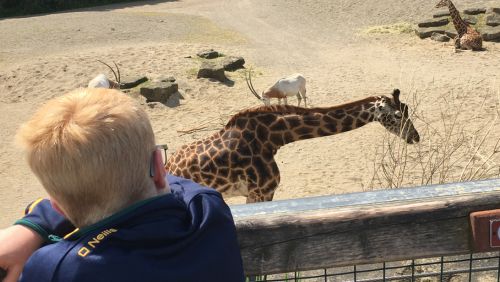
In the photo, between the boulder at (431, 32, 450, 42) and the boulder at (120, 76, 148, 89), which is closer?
the boulder at (120, 76, 148, 89)

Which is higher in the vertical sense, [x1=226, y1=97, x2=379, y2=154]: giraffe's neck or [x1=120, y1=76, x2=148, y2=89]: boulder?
[x1=226, y1=97, x2=379, y2=154]: giraffe's neck

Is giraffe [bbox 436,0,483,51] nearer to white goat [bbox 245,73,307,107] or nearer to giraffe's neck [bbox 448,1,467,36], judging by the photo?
giraffe's neck [bbox 448,1,467,36]

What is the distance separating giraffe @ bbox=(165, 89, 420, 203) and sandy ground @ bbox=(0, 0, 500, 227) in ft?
4.34

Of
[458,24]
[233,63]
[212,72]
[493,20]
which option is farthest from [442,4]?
[212,72]

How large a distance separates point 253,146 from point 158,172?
3.91m

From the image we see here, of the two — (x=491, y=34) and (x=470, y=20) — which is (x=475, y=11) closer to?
(x=470, y=20)

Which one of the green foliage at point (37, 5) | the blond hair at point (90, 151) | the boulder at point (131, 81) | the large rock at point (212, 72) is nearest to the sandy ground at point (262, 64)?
the large rock at point (212, 72)

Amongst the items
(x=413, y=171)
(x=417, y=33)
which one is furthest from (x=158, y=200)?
(x=417, y=33)

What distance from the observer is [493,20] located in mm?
14203

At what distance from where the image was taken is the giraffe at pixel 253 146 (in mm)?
5352

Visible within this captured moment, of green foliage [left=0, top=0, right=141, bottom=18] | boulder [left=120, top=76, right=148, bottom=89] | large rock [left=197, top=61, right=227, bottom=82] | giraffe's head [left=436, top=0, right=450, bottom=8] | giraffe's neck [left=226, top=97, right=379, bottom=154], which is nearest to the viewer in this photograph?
giraffe's neck [left=226, top=97, right=379, bottom=154]

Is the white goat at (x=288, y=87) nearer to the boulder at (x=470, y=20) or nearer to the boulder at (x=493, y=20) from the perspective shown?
the boulder at (x=493, y=20)

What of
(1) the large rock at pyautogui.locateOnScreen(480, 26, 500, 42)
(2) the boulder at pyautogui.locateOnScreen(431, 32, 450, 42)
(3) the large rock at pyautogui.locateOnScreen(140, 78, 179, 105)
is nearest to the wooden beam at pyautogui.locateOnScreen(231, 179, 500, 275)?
(3) the large rock at pyautogui.locateOnScreen(140, 78, 179, 105)

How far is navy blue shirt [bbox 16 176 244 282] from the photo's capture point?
141 cm
